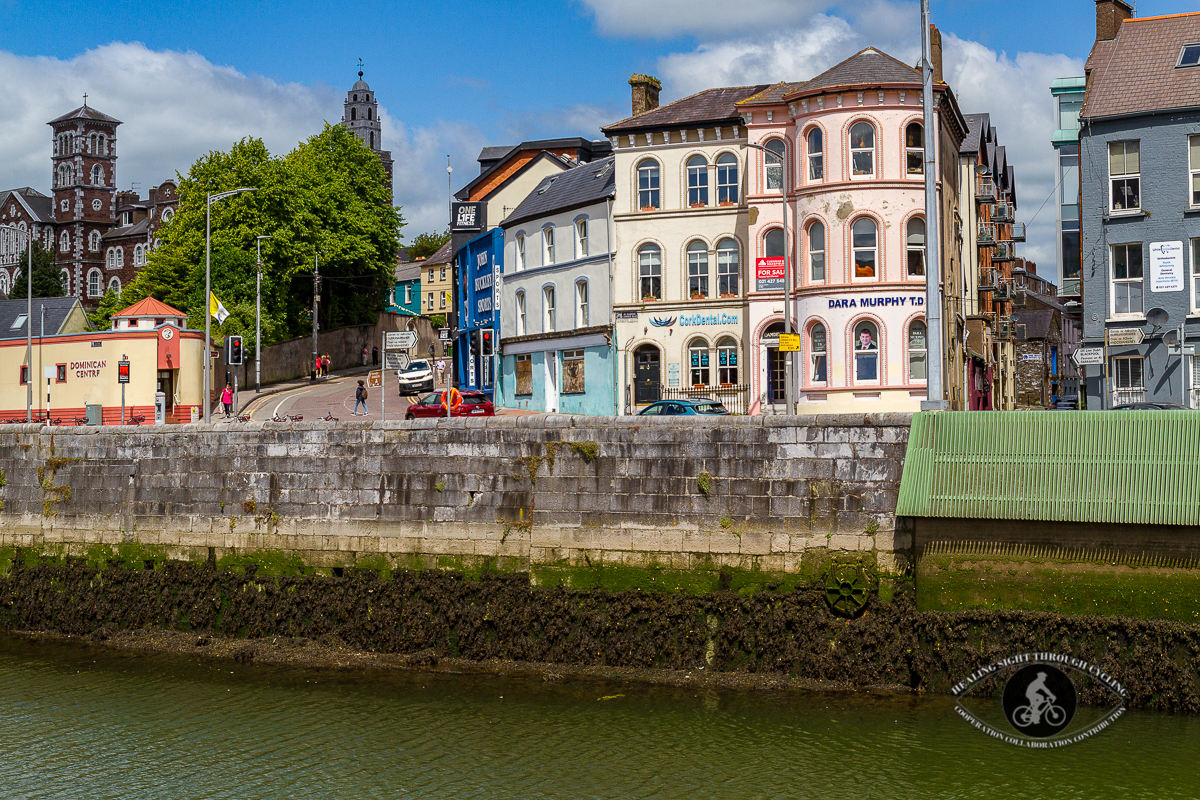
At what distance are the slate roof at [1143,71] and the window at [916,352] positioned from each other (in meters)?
8.77

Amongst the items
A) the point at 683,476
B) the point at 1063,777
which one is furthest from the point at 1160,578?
the point at 683,476

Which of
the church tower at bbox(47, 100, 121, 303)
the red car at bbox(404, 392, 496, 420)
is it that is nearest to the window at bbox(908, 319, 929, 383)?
the red car at bbox(404, 392, 496, 420)

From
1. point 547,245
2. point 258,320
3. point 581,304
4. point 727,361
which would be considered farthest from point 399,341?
point 258,320

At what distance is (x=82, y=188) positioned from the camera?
125 meters

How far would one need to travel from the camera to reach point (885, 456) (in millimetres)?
17016

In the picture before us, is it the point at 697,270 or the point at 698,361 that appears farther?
the point at 697,270

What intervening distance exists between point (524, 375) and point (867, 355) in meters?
18.4

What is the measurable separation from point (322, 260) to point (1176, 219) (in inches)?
2003

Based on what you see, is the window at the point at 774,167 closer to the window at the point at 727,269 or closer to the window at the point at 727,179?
the window at the point at 727,179

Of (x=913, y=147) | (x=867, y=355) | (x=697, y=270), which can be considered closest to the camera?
(x=867, y=355)

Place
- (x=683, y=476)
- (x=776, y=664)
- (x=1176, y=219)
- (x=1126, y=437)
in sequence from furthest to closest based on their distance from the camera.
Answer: (x=1176, y=219), (x=683, y=476), (x=776, y=664), (x=1126, y=437)

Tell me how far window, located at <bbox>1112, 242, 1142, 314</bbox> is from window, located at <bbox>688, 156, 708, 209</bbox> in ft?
52.6

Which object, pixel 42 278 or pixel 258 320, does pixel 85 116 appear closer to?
pixel 42 278

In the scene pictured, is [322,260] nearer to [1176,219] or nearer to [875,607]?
[1176,219]
